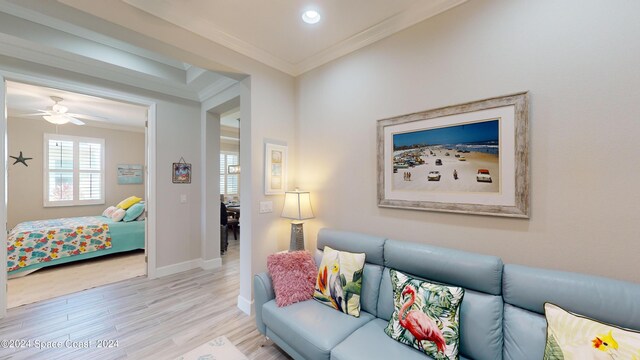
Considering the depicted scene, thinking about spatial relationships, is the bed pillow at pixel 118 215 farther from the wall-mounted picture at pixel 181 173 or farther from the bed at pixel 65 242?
the wall-mounted picture at pixel 181 173

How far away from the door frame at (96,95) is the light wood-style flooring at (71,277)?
0.49m

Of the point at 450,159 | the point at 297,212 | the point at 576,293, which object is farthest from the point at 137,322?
the point at 576,293

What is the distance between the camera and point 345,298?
1883 mm

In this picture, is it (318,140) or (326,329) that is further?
(318,140)

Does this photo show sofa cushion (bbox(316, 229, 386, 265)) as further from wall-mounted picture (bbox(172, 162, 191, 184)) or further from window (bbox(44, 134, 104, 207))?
window (bbox(44, 134, 104, 207))

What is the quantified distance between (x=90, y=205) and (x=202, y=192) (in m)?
4.09

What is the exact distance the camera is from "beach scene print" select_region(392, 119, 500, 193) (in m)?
1.69

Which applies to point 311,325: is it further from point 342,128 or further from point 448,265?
point 342,128

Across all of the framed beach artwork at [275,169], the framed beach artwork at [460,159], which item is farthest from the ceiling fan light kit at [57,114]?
the framed beach artwork at [460,159]

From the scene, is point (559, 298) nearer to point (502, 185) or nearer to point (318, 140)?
point (502, 185)

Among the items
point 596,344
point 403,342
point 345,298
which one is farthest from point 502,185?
point 345,298

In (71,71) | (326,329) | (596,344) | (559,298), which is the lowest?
(326,329)

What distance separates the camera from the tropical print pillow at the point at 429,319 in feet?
4.54

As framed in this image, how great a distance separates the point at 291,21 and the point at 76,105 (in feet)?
16.1
